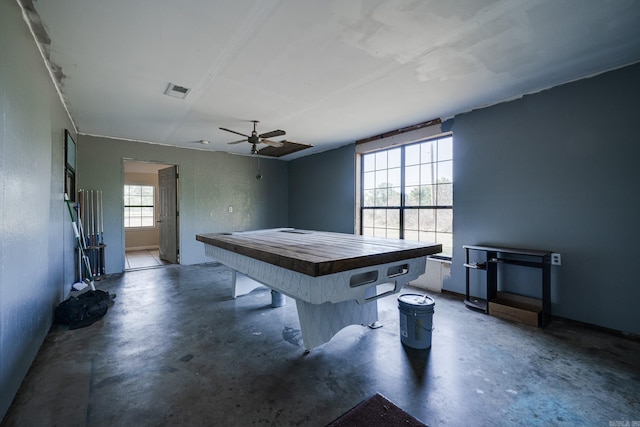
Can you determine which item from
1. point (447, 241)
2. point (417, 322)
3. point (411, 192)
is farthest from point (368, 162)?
point (417, 322)

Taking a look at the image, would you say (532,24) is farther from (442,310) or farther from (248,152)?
(248,152)

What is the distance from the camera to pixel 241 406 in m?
1.66

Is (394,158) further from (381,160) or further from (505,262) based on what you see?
(505,262)

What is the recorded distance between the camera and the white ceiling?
1.81m

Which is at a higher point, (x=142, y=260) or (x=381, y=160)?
(x=381, y=160)

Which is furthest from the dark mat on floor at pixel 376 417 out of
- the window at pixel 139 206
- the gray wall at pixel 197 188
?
the window at pixel 139 206

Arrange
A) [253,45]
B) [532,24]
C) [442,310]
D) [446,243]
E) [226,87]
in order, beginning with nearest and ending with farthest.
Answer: [532,24]
[253,45]
[226,87]
[442,310]
[446,243]

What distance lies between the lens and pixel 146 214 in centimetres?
805

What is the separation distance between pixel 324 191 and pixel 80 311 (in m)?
4.36

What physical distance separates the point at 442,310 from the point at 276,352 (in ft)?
6.67

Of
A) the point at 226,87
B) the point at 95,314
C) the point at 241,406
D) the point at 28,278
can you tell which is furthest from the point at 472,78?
the point at 95,314

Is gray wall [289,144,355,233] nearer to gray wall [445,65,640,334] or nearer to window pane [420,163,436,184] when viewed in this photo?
window pane [420,163,436,184]

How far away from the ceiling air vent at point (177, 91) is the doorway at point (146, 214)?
3.33 m

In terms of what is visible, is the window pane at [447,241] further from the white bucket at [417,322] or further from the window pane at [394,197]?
the white bucket at [417,322]
